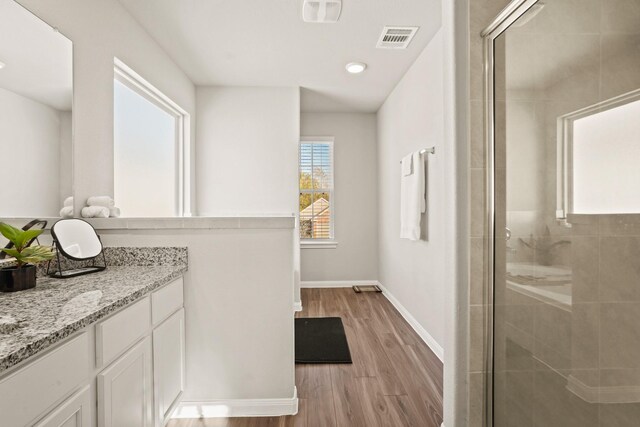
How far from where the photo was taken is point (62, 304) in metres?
1.06

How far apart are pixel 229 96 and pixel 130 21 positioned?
1.54 m

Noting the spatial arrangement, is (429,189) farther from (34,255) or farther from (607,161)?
(34,255)

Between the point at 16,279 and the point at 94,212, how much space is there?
676mm

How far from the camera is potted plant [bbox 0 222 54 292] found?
122 cm

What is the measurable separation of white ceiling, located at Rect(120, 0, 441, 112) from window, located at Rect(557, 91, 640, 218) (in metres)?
1.71

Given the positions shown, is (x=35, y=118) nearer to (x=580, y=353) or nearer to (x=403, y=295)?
(x=580, y=353)

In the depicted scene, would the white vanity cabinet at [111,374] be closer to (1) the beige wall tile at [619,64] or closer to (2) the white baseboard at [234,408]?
(2) the white baseboard at [234,408]

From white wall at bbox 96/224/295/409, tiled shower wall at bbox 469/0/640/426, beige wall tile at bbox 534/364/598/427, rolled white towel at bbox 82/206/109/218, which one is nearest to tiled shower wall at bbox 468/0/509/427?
tiled shower wall at bbox 469/0/640/426

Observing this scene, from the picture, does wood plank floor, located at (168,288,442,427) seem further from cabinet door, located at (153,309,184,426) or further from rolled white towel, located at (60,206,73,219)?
rolled white towel, located at (60,206,73,219)

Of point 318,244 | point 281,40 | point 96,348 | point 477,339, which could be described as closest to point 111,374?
point 96,348

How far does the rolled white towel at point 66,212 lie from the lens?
1751mm

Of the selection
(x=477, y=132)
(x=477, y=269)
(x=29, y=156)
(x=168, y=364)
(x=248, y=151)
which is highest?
(x=248, y=151)

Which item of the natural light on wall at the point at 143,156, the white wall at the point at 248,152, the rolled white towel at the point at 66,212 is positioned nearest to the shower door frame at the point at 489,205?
the rolled white towel at the point at 66,212

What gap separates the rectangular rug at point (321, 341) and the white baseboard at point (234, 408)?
26.5 inches
